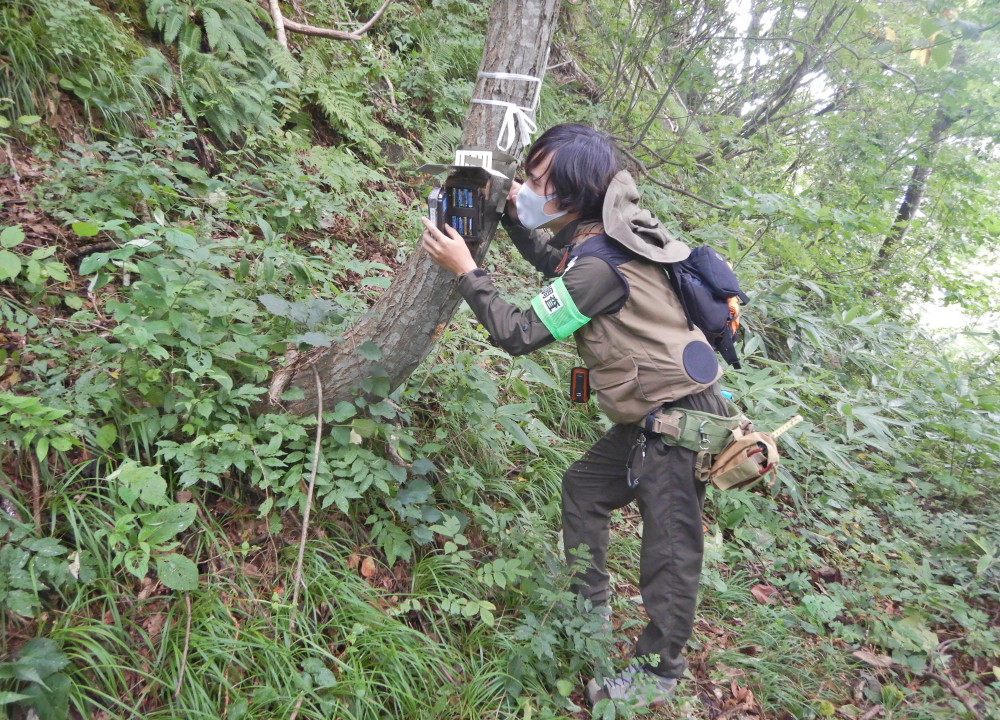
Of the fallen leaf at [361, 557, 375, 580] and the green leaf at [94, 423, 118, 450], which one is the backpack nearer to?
the fallen leaf at [361, 557, 375, 580]

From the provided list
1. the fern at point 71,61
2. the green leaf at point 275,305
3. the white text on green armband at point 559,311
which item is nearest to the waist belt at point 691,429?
the white text on green armband at point 559,311

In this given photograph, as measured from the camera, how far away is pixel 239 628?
7.42 ft

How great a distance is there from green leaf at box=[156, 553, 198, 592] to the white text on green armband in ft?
5.22

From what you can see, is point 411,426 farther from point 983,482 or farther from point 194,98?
point 983,482

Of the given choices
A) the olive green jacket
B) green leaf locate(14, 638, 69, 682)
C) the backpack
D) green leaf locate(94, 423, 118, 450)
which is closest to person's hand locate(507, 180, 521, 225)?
the olive green jacket

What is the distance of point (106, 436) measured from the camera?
2.36 m

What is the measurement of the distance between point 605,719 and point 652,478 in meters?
1.00

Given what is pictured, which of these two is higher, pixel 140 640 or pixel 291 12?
pixel 291 12

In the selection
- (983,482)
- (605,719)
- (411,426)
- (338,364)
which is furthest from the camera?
(983,482)

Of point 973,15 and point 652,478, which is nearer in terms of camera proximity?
point 652,478

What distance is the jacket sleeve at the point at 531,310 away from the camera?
2.31 metres

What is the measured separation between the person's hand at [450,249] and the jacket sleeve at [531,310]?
6 cm

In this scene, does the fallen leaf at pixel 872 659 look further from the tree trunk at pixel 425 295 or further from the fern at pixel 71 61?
the fern at pixel 71 61

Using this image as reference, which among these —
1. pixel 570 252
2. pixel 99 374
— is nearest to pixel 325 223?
pixel 99 374
